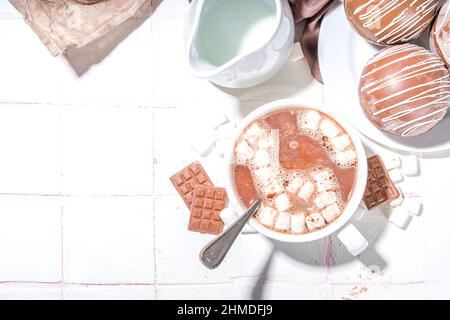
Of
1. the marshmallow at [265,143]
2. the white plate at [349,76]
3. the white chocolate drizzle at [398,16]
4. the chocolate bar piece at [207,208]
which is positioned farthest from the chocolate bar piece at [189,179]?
the white chocolate drizzle at [398,16]

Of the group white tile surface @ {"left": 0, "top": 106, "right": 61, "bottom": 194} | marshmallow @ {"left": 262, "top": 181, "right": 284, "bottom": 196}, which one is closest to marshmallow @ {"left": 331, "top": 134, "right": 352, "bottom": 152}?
marshmallow @ {"left": 262, "top": 181, "right": 284, "bottom": 196}

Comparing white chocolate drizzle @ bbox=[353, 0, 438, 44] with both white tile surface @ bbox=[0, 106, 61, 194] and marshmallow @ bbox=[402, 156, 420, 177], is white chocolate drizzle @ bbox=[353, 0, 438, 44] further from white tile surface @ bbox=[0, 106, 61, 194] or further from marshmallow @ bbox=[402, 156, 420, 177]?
white tile surface @ bbox=[0, 106, 61, 194]

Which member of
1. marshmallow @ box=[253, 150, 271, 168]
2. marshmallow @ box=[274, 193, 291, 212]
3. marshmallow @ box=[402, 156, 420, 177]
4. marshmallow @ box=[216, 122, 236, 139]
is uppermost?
marshmallow @ box=[216, 122, 236, 139]

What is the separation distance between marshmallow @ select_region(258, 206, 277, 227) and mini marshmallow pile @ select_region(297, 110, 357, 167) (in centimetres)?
12

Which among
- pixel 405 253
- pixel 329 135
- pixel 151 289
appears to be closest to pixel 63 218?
pixel 151 289

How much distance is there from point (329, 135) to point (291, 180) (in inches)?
3.3

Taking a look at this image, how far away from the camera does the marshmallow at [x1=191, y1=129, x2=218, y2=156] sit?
915 millimetres

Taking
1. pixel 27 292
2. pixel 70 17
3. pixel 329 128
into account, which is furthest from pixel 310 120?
pixel 27 292

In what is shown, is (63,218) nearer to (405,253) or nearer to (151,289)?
(151,289)

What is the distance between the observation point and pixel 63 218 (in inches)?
37.4

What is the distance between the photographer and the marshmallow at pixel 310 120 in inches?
33.2

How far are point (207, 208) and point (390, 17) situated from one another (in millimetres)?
381
